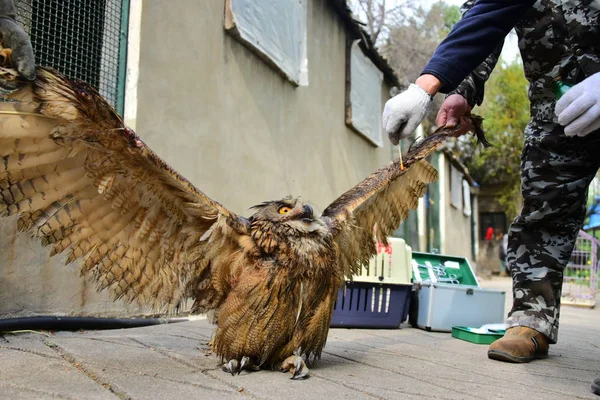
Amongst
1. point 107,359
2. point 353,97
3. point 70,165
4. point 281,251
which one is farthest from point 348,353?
point 353,97

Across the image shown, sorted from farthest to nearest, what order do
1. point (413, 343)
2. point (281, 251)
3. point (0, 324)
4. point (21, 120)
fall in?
point (413, 343) → point (0, 324) → point (281, 251) → point (21, 120)

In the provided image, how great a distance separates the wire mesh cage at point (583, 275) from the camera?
384 inches

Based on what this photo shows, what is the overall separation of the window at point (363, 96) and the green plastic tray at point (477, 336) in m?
4.92

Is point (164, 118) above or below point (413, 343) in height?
above

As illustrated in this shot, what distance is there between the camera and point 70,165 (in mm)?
2359

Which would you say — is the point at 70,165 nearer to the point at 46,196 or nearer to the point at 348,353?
the point at 46,196

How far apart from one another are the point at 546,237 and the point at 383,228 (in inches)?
41.2

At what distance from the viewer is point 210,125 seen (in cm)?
499

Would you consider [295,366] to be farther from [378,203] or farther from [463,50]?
[463,50]

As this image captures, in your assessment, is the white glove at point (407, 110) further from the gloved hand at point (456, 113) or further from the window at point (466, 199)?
the window at point (466, 199)

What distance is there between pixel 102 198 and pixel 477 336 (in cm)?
301

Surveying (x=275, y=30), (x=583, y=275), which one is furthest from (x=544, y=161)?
(x=583, y=275)

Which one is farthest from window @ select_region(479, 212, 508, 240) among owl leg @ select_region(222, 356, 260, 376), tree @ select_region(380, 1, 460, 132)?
owl leg @ select_region(222, 356, 260, 376)

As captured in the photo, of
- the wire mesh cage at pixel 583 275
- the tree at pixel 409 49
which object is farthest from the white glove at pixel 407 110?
the tree at pixel 409 49
